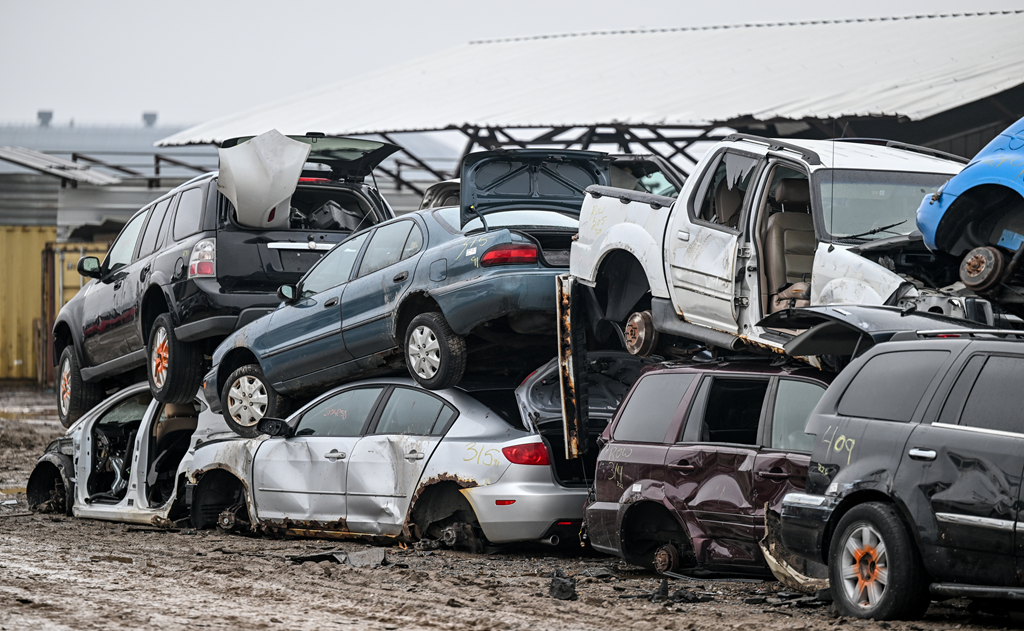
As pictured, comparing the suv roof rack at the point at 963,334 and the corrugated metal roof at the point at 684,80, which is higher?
the corrugated metal roof at the point at 684,80

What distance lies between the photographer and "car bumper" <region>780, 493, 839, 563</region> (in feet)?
21.0

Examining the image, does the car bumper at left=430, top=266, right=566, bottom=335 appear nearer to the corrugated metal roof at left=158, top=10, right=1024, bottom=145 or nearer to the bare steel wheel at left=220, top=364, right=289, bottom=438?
the bare steel wheel at left=220, top=364, right=289, bottom=438

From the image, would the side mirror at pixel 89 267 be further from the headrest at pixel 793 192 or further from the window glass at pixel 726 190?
the headrest at pixel 793 192

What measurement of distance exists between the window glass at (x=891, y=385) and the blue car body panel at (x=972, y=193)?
1.02 meters

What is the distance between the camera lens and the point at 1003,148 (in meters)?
6.89

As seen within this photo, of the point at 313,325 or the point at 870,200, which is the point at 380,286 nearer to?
the point at 313,325

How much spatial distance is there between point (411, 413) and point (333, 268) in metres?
1.99

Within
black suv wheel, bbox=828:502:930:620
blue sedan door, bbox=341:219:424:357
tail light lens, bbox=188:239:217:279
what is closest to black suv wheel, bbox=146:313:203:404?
tail light lens, bbox=188:239:217:279

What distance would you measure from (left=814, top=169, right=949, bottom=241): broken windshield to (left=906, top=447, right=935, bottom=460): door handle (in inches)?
80.4

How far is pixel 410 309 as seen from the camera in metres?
10.0

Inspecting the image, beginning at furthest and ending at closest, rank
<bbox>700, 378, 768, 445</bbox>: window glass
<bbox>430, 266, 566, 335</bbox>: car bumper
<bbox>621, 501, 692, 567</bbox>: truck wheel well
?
<bbox>430, 266, 566, 335</bbox>: car bumper, <bbox>621, 501, 692, 567</bbox>: truck wheel well, <bbox>700, 378, 768, 445</bbox>: window glass

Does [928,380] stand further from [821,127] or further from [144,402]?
[821,127]

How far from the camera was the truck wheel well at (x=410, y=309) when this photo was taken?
32.3 feet

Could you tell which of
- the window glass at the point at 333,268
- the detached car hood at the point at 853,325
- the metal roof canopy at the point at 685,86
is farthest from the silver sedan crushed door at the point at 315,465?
the metal roof canopy at the point at 685,86
